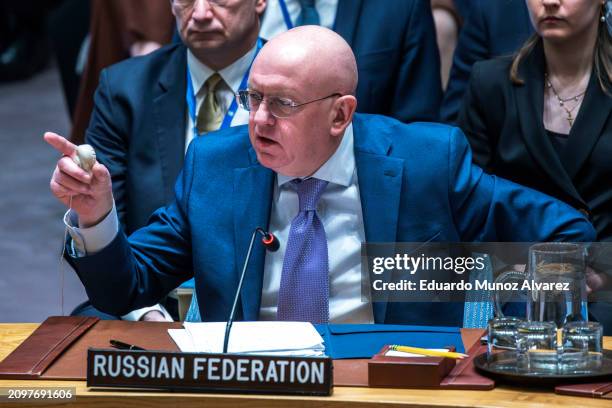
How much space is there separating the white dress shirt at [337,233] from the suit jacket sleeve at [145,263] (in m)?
0.07

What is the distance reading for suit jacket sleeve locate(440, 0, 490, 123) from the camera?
381 centimetres

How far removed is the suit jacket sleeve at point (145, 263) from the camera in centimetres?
271

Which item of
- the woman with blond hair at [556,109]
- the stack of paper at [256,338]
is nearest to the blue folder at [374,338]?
the stack of paper at [256,338]

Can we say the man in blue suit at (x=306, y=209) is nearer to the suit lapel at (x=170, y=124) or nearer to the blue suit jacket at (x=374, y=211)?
the blue suit jacket at (x=374, y=211)

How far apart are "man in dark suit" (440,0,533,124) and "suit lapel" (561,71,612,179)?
0.44m

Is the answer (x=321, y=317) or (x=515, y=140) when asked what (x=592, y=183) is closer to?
(x=515, y=140)

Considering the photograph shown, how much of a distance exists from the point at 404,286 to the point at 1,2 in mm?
5900

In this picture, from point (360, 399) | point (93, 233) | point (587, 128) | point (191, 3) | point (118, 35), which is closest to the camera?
point (360, 399)

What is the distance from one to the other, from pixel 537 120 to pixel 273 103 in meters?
0.92

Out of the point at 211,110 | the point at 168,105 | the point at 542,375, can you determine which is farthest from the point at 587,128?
the point at 542,375

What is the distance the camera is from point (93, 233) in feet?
8.75

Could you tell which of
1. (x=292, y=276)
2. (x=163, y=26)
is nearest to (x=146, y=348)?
(x=292, y=276)

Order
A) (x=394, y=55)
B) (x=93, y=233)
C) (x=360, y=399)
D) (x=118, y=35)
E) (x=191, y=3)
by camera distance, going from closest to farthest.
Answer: (x=360, y=399)
(x=93, y=233)
(x=191, y=3)
(x=394, y=55)
(x=118, y=35)

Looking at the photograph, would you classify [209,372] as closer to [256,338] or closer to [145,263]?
[256,338]
